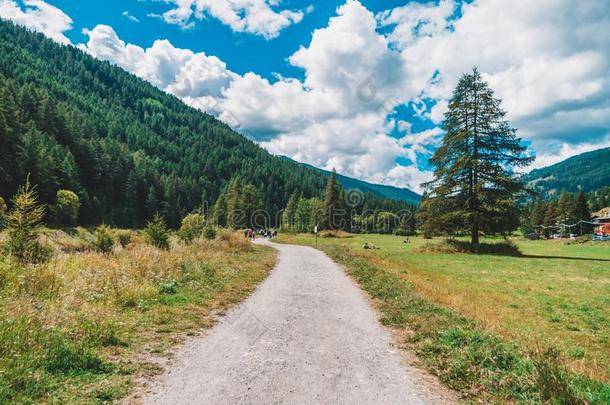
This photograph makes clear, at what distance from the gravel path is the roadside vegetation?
72cm

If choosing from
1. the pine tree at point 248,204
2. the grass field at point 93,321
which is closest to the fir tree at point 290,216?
the pine tree at point 248,204

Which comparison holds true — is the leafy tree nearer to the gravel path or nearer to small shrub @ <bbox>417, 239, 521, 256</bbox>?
small shrub @ <bbox>417, 239, 521, 256</bbox>

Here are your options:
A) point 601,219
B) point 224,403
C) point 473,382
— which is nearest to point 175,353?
point 224,403

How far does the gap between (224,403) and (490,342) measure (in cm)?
528

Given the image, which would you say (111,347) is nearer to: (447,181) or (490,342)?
(490,342)

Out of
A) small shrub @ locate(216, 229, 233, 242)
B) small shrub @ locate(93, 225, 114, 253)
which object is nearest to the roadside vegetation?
small shrub @ locate(93, 225, 114, 253)

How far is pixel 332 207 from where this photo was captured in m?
86.6

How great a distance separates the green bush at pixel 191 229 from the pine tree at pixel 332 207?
57150mm

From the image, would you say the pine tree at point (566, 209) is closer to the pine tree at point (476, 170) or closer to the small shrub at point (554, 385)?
the pine tree at point (476, 170)

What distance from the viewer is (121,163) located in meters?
113

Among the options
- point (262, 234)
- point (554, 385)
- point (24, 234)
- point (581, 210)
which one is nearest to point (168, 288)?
point (24, 234)

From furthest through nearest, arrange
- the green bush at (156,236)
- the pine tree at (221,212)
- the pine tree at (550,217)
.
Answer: the pine tree at (550,217) → the pine tree at (221,212) → the green bush at (156,236)

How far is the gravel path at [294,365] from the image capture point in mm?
4741

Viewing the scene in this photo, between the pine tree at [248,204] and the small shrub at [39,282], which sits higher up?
the pine tree at [248,204]
